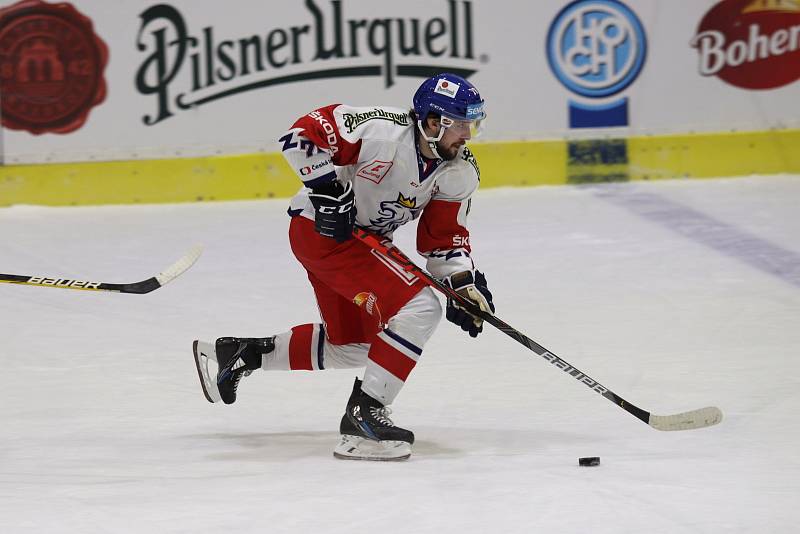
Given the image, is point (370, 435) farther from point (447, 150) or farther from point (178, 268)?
point (178, 268)

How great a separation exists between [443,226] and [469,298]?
217mm

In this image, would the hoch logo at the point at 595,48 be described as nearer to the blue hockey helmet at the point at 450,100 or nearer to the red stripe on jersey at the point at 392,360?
Result: the blue hockey helmet at the point at 450,100

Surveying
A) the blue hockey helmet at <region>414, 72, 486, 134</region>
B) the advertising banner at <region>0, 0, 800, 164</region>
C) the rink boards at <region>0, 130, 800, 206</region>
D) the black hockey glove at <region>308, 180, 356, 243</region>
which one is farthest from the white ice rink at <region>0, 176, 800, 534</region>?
the blue hockey helmet at <region>414, 72, 486, 134</region>

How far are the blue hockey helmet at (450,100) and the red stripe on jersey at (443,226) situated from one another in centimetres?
25

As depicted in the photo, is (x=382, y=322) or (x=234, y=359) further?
(x=234, y=359)

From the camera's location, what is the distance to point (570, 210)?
22.0 ft

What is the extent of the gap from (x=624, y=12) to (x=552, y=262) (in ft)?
6.55

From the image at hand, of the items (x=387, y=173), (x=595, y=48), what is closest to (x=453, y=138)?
(x=387, y=173)

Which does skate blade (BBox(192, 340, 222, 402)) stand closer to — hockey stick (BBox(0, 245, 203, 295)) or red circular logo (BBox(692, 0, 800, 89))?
hockey stick (BBox(0, 245, 203, 295))

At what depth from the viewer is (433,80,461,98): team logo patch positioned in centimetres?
344

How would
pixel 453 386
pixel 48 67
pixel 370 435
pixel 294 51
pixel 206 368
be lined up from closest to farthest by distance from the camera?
pixel 370 435 < pixel 206 368 < pixel 453 386 < pixel 48 67 < pixel 294 51

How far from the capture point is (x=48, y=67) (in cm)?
689

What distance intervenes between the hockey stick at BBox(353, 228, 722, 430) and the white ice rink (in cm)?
6

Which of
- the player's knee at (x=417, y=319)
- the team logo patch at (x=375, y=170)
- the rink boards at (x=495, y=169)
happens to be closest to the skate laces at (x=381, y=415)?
the player's knee at (x=417, y=319)
